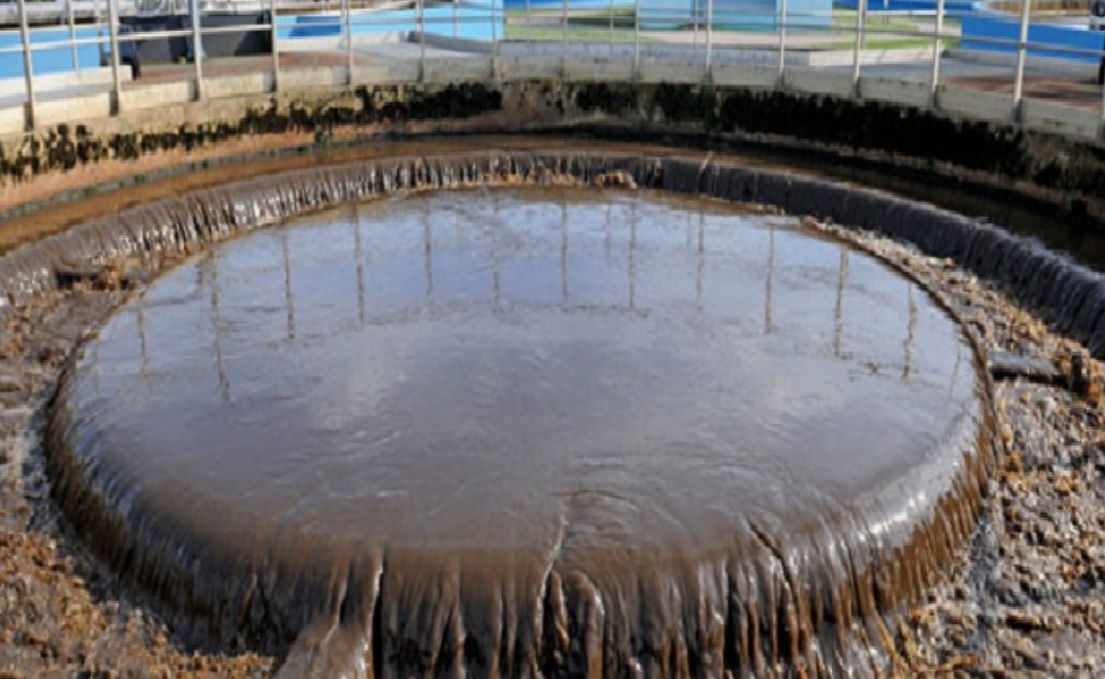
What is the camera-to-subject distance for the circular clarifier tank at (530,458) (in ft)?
17.1

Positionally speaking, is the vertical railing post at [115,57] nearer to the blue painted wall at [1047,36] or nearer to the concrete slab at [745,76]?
the concrete slab at [745,76]

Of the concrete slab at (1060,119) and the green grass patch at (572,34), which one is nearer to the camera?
the concrete slab at (1060,119)

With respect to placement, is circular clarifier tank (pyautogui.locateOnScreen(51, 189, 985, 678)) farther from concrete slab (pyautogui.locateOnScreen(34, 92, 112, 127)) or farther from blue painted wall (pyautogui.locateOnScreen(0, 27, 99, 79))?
blue painted wall (pyautogui.locateOnScreen(0, 27, 99, 79))

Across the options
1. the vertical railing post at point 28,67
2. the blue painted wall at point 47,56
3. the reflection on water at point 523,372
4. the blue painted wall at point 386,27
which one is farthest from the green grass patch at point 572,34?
the reflection on water at point 523,372

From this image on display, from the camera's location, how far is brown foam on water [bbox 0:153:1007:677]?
5.16 m

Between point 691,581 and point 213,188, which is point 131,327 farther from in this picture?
point 691,581

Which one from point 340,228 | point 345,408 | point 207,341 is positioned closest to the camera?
point 345,408

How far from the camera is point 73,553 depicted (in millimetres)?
5969

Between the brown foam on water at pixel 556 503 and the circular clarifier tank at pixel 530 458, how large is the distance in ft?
0.05

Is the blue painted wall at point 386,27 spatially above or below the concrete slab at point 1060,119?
above

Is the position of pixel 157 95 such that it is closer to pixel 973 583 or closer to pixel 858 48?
pixel 858 48

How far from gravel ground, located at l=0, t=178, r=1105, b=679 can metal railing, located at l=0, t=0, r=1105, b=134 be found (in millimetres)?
4388

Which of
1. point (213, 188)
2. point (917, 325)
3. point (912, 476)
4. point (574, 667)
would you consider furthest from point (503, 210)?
point (574, 667)

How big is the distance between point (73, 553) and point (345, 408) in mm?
1560
